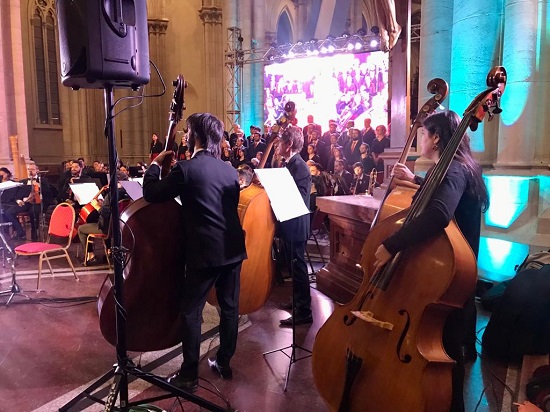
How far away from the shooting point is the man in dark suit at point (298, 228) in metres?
3.89

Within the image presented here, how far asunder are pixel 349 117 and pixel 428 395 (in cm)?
1090

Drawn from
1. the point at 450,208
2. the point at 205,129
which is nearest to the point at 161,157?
the point at 205,129

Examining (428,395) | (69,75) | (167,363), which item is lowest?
(167,363)

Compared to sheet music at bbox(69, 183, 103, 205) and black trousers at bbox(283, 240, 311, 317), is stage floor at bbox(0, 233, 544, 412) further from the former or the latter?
sheet music at bbox(69, 183, 103, 205)

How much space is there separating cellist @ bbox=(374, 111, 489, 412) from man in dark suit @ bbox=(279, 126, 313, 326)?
1.42 m

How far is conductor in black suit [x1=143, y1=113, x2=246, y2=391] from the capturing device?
8.84 ft

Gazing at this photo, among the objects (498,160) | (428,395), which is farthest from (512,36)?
(428,395)

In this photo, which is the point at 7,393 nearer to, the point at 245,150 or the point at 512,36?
the point at 512,36

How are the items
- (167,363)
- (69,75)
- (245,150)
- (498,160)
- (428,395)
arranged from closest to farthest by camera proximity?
(428,395), (69,75), (167,363), (498,160), (245,150)

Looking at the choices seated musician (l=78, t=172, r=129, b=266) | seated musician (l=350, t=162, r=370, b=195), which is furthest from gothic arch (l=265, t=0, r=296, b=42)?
seated musician (l=78, t=172, r=129, b=266)

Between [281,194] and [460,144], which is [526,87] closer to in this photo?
[460,144]

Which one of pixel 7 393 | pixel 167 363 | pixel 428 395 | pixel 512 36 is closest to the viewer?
pixel 428 395

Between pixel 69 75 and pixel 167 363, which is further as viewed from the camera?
pixel 167 363

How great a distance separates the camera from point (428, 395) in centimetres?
194
